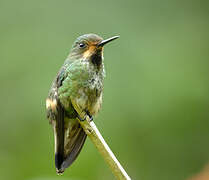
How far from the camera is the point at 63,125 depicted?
3215 millimetres

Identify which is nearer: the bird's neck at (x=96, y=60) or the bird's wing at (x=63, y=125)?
the bird's wing at (x=63, y=125)

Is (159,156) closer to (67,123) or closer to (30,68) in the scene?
(30,68)

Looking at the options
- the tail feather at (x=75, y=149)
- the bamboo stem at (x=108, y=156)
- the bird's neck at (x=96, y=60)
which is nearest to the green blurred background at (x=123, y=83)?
the tail feather at (x=75, y=149)

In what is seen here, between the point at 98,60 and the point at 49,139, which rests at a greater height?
the point at 98,60

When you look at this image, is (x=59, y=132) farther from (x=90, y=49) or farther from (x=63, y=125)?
(x=90, y=49)

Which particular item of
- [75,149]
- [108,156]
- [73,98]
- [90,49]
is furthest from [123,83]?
[108,156]

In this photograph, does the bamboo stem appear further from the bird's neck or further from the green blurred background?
the green blurred background

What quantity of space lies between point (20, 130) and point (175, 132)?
5.12 ft

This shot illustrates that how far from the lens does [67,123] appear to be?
338 cm

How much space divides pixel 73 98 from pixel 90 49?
Answer: 1.45 ft

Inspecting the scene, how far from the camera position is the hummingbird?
323 cm

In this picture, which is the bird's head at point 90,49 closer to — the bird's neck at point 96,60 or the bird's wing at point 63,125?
the bird's neck at point 96,60

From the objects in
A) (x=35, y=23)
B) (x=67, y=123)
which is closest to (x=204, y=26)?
(x=35, y=23)

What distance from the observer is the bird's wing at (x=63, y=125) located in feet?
10.6
